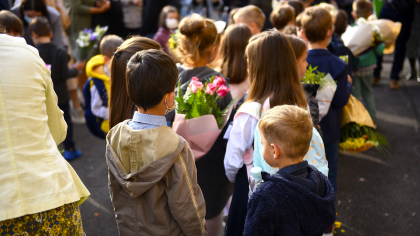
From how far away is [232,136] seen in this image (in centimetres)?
226

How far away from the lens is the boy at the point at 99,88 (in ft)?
11.0

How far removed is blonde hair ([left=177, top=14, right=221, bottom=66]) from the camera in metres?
2.79

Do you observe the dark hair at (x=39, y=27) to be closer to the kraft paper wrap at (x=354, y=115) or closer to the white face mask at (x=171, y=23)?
the white face mask at (x=171, y=23)

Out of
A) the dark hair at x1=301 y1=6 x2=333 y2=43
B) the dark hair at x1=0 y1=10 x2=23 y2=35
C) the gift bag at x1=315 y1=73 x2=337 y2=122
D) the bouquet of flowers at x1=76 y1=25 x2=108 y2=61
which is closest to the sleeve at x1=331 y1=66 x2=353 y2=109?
the gift bag at x1=315 y1=73 x2=337 y2=122

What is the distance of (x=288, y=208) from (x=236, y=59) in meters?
1.87

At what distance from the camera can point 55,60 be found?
4508 millimetres

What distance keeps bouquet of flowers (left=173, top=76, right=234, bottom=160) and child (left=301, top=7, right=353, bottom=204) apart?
99 centimetres

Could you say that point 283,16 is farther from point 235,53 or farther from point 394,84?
point 394,84

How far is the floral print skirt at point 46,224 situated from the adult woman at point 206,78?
1052mm

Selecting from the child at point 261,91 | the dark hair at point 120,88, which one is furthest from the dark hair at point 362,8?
the dark hair at point 120,88

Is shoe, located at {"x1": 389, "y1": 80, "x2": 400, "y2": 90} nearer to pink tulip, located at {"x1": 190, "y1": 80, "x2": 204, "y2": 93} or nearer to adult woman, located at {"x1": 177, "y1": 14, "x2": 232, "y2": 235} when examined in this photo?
adult woman, located at {"x1": 177, "y1": 14, "x2": 232, "y2": 235}

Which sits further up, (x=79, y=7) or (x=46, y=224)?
(x=46, y=224)

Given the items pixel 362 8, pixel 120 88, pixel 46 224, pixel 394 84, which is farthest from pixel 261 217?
pixel 394 84

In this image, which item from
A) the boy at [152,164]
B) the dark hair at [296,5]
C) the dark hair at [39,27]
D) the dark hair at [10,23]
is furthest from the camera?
the dark hair at [296,5]
